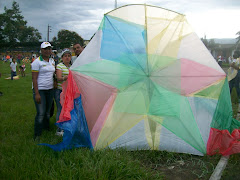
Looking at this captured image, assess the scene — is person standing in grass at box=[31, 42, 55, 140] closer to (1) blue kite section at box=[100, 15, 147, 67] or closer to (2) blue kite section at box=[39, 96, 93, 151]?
(2) blue kite section at box=[39, 96, 93, 151]

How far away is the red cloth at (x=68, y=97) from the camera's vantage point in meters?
3.25

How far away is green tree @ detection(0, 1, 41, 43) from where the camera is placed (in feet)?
249

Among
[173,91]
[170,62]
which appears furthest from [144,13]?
[173,91]

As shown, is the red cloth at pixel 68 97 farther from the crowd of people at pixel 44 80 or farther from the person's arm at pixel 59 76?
the crowd of people at pixel 44 80

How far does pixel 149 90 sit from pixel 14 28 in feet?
283

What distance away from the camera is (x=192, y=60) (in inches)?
148

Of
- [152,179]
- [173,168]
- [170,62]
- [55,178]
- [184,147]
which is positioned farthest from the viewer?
[170,62]

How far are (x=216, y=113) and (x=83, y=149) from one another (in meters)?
2.22

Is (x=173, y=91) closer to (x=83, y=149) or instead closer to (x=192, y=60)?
(x=192, y=60)

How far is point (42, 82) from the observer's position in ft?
13.1

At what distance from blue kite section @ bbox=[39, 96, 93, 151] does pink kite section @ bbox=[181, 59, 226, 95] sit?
1691 millimetres

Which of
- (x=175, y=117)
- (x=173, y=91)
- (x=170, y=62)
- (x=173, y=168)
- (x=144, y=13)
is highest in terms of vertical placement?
(x=144, y=13)

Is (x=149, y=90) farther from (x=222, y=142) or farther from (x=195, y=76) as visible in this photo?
(x=222, y=142)

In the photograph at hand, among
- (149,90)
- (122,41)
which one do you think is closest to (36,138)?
(149,90)
